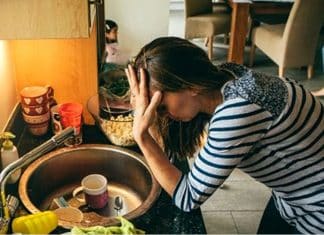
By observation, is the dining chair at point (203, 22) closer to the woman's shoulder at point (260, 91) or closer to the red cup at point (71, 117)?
the red cup at point (71, 117)

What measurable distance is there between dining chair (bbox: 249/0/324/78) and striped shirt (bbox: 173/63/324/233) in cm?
268

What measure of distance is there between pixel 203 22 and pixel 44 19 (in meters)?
3.30

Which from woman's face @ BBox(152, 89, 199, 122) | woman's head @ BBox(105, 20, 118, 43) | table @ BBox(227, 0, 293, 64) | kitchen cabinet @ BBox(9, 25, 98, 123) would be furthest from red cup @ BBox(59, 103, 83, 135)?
table @ BBox(227, 0, 293, 64)

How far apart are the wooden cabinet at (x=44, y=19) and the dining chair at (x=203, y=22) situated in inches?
127

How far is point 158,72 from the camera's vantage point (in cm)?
96

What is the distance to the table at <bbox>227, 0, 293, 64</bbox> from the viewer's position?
3633mm

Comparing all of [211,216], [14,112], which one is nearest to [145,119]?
[14,112]

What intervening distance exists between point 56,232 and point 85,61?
677 millimetres

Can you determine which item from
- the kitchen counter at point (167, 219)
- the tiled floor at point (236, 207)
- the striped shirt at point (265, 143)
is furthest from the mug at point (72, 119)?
the tiled floor at point (236, 207)

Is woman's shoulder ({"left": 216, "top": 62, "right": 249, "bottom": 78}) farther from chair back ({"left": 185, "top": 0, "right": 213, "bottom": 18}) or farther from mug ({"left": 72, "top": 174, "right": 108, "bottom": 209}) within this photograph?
chair back ({"left": 185, "top": 0, "right": 213, "bottom": 18})

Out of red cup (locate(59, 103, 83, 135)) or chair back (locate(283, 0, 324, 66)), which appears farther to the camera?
chair back (locate(283, 0, 324, 66))

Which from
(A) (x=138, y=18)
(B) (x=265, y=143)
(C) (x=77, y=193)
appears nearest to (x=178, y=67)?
(B) (x=265, y=143)

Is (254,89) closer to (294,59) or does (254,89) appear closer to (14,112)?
(14,112)

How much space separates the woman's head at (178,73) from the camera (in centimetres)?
95
